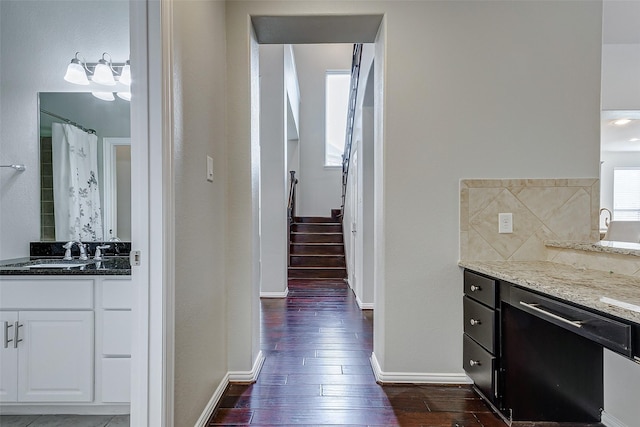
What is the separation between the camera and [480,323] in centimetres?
192

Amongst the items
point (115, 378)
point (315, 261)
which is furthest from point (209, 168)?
point (315, 261)

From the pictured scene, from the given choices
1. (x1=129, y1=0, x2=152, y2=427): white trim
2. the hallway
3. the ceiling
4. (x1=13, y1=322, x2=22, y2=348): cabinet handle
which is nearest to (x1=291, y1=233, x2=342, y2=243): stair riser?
the hallway

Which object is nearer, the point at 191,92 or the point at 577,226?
the point at 191,92

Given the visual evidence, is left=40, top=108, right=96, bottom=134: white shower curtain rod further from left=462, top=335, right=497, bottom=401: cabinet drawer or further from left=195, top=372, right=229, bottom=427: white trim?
left=462, top=335, right=497, bottom=401: cabinet drawer

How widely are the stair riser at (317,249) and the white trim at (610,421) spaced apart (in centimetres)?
436

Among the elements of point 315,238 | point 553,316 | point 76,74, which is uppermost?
point 76,74

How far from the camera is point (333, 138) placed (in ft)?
26.5

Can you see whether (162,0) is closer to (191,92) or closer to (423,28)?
(191,92)

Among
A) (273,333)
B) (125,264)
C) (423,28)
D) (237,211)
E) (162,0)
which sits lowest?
(273,333)

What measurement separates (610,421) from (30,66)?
400 centimetres

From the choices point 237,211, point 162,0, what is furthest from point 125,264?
point 162,0

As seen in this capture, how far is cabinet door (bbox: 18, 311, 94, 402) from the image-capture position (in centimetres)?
176

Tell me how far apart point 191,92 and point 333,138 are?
664 cm

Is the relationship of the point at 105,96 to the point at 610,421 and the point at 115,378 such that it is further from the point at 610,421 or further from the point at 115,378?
the point at 610,421
